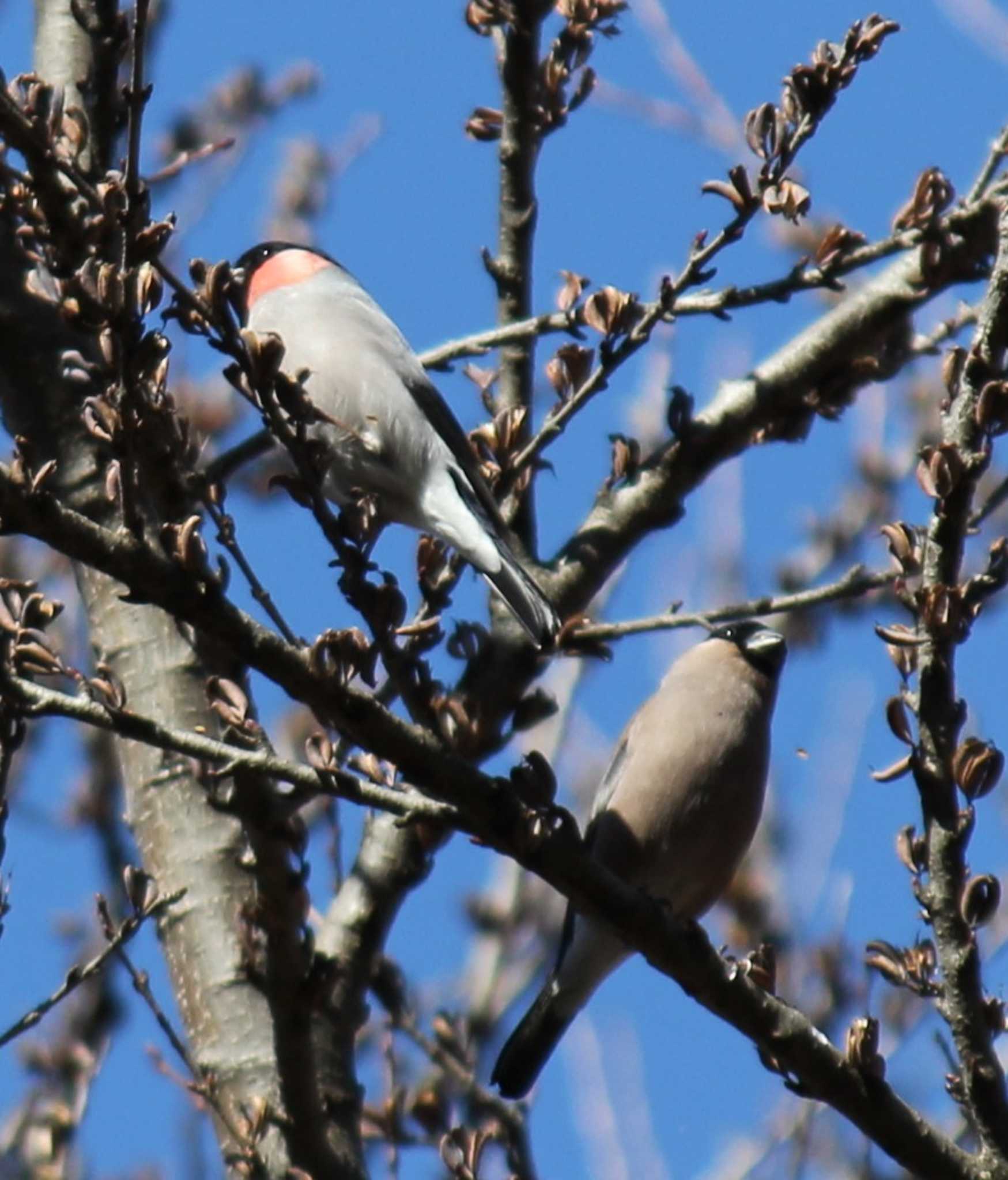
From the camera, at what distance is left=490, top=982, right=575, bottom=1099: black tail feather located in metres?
3.46

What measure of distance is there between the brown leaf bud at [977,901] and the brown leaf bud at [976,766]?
0.32 feet

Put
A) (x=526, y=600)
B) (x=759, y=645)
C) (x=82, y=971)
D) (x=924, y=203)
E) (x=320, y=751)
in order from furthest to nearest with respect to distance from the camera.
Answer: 1. (x=759, y=645)
2. (x=924, y=203)
3. (x=526, y=600)
4. (x=82, y=971)
5. (x=320, y=751)

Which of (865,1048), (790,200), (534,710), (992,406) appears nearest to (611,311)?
(790,200)

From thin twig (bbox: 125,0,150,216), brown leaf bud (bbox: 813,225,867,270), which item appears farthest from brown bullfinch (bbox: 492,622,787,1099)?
thin twig (bbox: 125,0,150,216)

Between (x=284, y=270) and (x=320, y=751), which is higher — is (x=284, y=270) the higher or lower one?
the higher one

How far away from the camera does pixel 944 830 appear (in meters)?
2.00

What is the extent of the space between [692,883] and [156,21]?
230cm

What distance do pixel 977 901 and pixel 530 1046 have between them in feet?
5.48

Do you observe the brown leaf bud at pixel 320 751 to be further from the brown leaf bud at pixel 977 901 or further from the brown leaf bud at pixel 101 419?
the brown leaf bud at pixel 977 901

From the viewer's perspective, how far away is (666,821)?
12.0 ft

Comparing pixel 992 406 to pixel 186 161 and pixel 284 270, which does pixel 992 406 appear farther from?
pixel 284 270

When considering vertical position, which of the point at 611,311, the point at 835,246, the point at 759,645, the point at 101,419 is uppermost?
the point at 759,645

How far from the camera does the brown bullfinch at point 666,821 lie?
139 inches

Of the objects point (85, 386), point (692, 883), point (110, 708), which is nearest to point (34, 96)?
point (110, 708)
